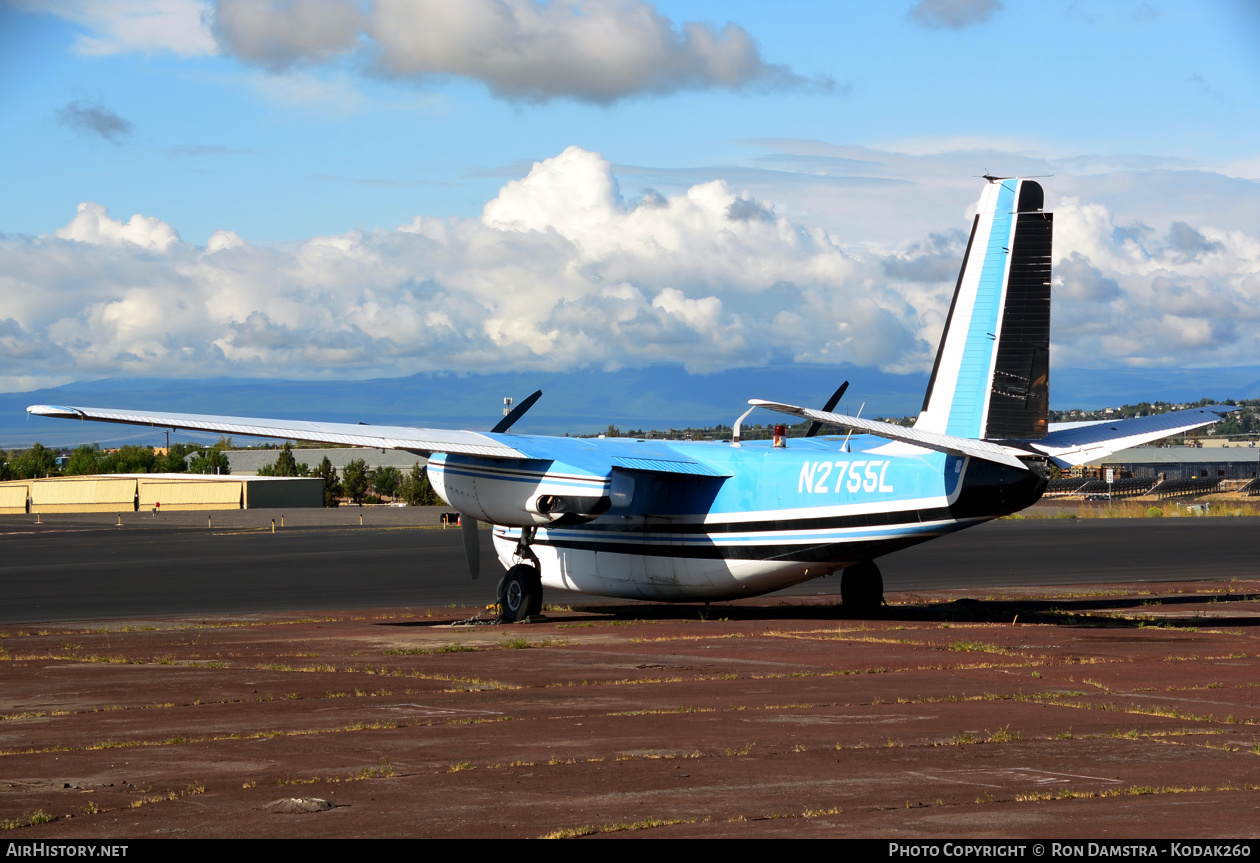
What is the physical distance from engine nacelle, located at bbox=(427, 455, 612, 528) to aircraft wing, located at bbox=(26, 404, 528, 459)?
0.53 metres

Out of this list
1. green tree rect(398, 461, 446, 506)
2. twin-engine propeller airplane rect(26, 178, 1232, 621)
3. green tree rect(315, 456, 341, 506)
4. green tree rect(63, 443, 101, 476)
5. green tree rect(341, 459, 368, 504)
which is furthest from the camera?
green tree rect(63, 443, 101, 476)

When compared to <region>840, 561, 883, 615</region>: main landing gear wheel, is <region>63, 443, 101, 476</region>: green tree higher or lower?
higher

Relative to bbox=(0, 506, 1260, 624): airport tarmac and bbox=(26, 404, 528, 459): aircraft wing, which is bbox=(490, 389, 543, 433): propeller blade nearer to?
bbox=(26, 404, 528, 459): aircraft wing

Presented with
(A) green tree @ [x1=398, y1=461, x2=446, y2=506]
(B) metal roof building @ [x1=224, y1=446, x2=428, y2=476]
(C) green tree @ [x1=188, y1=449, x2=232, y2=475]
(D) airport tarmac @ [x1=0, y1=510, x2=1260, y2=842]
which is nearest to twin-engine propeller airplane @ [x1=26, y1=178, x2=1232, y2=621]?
(D) airport tarmac @ [x1=0, y1=510, x2=1260, y2=842]

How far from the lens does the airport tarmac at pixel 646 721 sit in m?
7.95

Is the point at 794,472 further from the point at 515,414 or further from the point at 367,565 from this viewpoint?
the point at 367,565

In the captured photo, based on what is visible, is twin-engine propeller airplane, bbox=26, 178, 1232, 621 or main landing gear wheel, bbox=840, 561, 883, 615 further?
main landing gear wheel, bbox=840, 561, 883, 615

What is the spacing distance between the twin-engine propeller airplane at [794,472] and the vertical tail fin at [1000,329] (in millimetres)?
21

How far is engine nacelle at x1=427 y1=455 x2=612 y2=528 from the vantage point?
22.2 metres

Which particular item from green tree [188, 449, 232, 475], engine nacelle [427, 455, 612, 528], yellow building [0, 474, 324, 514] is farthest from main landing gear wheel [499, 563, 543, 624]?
green tree [188, 449, 232, 475]

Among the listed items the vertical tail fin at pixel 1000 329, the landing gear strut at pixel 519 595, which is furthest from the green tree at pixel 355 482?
the vertical tail fin at pixel 1000 329

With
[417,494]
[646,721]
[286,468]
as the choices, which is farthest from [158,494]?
[646,721]

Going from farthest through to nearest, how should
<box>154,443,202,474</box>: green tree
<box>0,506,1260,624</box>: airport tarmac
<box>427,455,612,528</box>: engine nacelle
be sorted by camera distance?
1. <box>154,443,202,474</box>: green tree
2. <box>0,506,1260,624</box>: airport tarmac
3. <box>427,455,612,528</box>: engine nacelle

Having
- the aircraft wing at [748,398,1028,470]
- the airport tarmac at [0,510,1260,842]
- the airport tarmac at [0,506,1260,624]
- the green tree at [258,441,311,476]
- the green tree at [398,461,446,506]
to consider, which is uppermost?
the green tree at [258,441,311,476]
